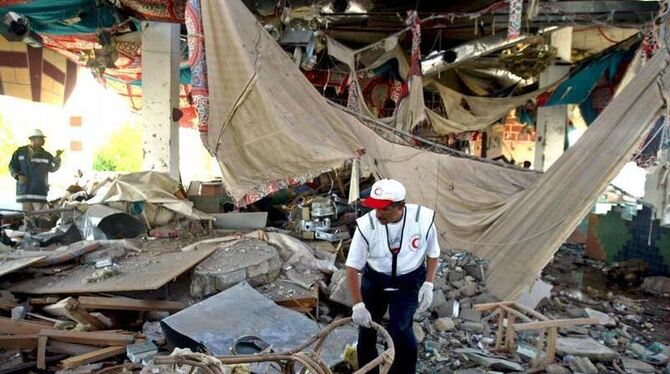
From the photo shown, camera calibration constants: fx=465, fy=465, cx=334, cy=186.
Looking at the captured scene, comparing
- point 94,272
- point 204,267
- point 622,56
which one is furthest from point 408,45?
point 94,272

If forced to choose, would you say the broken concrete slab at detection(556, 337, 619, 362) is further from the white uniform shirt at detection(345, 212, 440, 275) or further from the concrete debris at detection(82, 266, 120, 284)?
the concrete debris at detection(82, 266, 120, 284)

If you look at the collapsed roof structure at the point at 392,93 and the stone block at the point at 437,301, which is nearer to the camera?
the stone block at the point at 437,301

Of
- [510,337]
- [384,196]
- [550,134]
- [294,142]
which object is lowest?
[510,337]

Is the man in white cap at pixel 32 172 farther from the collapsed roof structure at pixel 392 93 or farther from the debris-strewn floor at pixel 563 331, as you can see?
the debris-strewn floor at pixel 563 331

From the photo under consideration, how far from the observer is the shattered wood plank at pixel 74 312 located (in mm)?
3275

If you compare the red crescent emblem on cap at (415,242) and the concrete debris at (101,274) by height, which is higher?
the red crescent emblem on cap at (415,242)

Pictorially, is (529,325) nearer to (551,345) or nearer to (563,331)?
(551,345)

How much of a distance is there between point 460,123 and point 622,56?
262 centimetres

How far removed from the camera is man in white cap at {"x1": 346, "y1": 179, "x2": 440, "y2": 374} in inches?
108

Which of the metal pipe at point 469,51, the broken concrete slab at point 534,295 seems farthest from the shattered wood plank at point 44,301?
the metal pipe at point 469,51

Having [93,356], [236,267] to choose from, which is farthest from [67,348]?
[236,267]

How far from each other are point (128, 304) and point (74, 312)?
368 mm

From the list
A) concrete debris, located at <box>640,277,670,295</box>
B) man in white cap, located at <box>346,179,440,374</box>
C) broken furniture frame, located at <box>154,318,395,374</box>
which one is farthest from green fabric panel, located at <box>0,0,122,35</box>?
concrete debris, located at <box>640,277,670,295</box>

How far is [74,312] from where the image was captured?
3.29m
